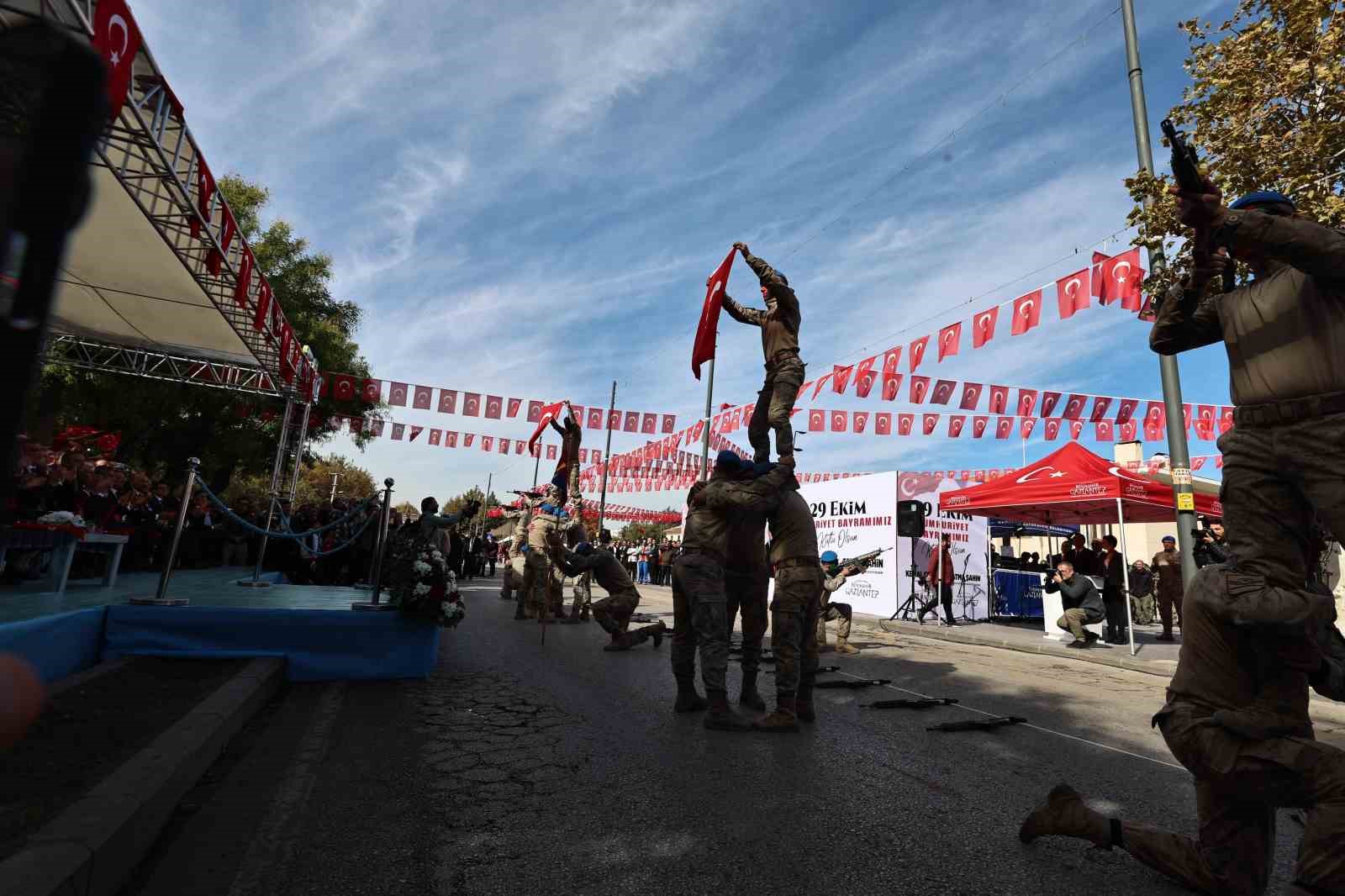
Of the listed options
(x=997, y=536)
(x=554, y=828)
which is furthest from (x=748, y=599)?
(x=997, y=536)

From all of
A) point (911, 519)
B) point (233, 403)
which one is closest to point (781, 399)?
point (911, 519)

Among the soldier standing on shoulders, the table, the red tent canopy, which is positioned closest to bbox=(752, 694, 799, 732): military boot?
the soldier standing on shoulders

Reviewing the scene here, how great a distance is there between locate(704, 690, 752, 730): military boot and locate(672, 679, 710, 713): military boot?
1.17 ft

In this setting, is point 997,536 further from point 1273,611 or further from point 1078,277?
point 1273,611

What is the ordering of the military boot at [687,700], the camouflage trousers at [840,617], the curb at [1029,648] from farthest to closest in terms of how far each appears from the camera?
the camouflage trousers at [840,617]
the curb at [1029,648]
the military boot at [687,700]

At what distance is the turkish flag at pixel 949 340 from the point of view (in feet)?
41.9

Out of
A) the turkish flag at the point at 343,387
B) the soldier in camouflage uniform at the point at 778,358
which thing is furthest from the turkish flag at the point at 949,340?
the turkish flag at the point at 343,387

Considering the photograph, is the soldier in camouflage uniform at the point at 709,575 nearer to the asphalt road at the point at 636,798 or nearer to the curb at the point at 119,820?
the asphalt road at the point at 636,798

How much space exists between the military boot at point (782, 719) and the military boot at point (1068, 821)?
192 cm

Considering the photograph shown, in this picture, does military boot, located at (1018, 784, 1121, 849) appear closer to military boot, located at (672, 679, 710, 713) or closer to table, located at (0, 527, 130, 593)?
military boot, located at (672, 679, 710, 713)

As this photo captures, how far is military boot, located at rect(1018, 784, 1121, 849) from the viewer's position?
2.57m

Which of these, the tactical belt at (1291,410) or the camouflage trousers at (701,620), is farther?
the camouflage trousers at (701,620)

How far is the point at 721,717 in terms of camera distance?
4625mm

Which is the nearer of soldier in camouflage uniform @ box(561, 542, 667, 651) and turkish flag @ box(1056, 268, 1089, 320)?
soldier in camouflage uniform @ box(561, 542, 667, 651)
